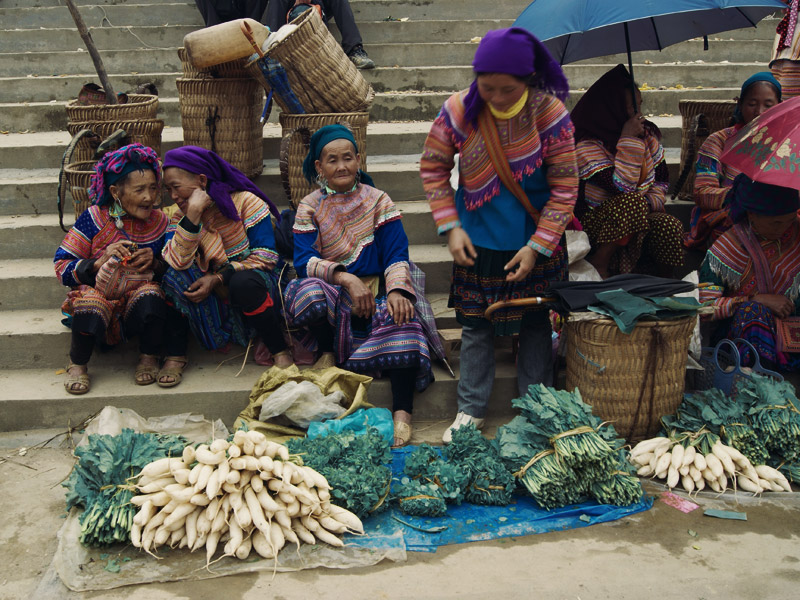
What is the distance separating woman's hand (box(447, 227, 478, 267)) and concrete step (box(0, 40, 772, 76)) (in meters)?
4.71

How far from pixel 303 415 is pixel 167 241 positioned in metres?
1.21

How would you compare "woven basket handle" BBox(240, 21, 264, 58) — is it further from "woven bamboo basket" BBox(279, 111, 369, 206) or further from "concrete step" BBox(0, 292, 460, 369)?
"concrete step" BBox(0, 292, 460, 369)

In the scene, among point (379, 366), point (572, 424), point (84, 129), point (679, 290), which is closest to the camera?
point (572, 424)

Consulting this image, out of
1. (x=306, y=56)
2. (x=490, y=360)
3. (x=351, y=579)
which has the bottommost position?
(x=351, y=579)

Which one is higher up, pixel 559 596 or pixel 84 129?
pixel 84 129

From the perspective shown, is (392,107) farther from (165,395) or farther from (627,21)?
(165,395)

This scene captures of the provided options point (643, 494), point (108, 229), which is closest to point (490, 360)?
point (643, 494)

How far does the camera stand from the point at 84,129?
450cm

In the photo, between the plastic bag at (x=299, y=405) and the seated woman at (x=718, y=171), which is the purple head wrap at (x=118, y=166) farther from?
the seated woman at (x=718, y=171)

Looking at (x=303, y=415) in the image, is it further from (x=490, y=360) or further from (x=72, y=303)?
(x=72, y=303)

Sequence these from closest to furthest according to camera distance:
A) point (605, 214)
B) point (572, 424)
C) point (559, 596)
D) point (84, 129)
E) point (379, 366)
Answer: point (559, 596) < point (572, 424) < point (379, 366) < point (605, 214) < point (84, 129)

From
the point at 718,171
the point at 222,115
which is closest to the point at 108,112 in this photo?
the point at 222,115

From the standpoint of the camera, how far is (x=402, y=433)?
12.1ft

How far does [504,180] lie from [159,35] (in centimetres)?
595
